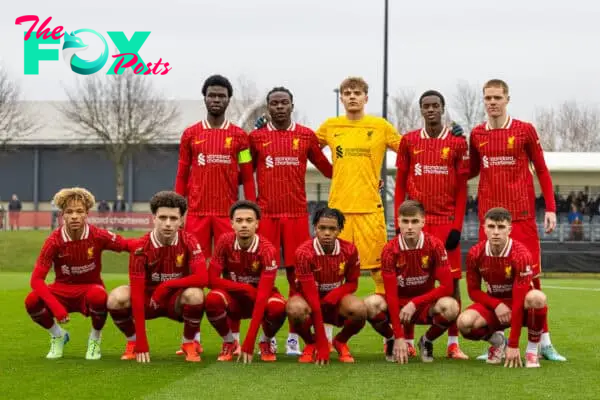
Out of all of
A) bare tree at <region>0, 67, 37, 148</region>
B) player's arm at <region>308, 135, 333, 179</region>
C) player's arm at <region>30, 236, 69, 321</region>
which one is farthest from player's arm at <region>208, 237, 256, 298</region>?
bare tree at <region>0, 67, 37, 148</region>

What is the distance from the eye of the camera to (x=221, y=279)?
8.20m

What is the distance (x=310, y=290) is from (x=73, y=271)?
6.18 ft

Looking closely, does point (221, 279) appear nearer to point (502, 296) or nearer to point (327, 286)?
point (327, 286)

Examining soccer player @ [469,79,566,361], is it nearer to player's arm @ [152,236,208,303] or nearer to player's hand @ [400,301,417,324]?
player's hand @ [400,301,417,324]

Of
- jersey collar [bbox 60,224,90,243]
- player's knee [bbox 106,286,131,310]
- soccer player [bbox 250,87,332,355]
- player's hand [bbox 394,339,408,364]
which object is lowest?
player's hand [bbox 394,339,408,364]

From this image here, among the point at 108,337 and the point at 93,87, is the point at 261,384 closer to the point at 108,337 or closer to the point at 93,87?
the point at 108,337

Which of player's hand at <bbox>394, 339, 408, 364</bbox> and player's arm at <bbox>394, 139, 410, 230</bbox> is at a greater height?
player's arm at <bbox>394, 139, 410, 230</bbox>

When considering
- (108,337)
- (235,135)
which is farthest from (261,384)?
(108,337)

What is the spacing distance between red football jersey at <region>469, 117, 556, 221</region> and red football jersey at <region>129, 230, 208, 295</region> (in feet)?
7.77

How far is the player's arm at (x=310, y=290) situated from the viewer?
788 cm

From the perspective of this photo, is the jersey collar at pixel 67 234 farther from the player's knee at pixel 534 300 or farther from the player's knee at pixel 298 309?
the player's knee at pixel 534 300

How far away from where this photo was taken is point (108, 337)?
1014 cm

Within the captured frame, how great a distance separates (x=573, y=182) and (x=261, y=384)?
80.2ft

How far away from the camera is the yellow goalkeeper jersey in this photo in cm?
912
